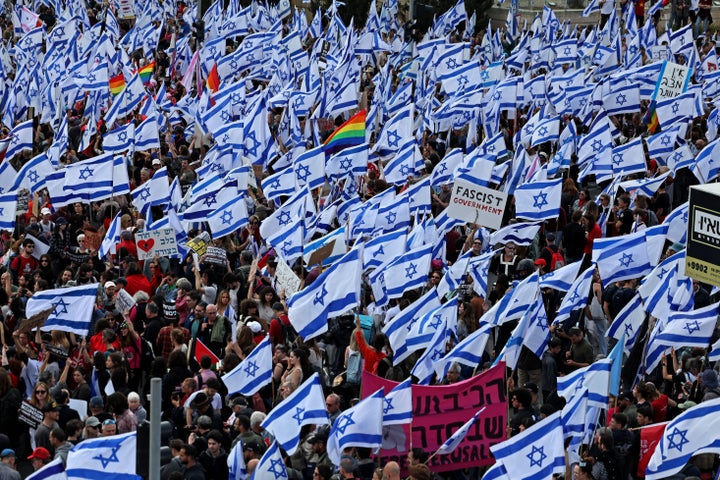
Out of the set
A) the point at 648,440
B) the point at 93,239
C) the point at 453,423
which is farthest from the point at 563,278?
the point at 93,239

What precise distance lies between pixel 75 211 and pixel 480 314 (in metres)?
7.71

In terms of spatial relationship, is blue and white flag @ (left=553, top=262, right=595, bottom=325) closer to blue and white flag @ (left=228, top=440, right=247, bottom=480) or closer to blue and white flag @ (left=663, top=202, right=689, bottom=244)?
blue and white flag @ (left=663, top=202, right=689, bottom=244)

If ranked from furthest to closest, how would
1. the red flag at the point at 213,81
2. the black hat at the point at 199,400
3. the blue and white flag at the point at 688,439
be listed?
the red flag at the point at 213,81 < the black hat at the point at 199,400 < the blue and white flag at the point at 688,439

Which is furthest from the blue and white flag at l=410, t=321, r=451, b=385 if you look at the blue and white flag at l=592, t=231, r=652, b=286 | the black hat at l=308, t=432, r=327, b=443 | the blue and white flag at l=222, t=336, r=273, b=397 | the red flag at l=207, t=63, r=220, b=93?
the red flag at l=207, t=63, r=220, b=93

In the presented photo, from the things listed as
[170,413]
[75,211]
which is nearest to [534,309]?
[170,413]

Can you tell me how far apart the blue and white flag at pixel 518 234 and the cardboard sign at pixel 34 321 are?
644 cm

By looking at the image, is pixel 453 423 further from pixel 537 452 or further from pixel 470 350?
pixel 537 452

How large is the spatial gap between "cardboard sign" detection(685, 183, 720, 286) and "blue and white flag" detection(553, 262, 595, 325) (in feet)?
3.86

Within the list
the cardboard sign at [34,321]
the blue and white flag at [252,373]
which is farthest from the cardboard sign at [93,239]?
the blue and white flag at [252,373]

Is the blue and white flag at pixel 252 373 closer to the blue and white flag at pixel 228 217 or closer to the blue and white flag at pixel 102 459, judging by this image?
the blue and white flag at pixel 102 459

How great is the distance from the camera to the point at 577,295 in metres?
18.6

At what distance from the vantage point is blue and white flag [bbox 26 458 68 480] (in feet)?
45.3

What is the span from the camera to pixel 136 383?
18562 mm

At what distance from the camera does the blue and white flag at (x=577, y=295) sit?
18578 mm
